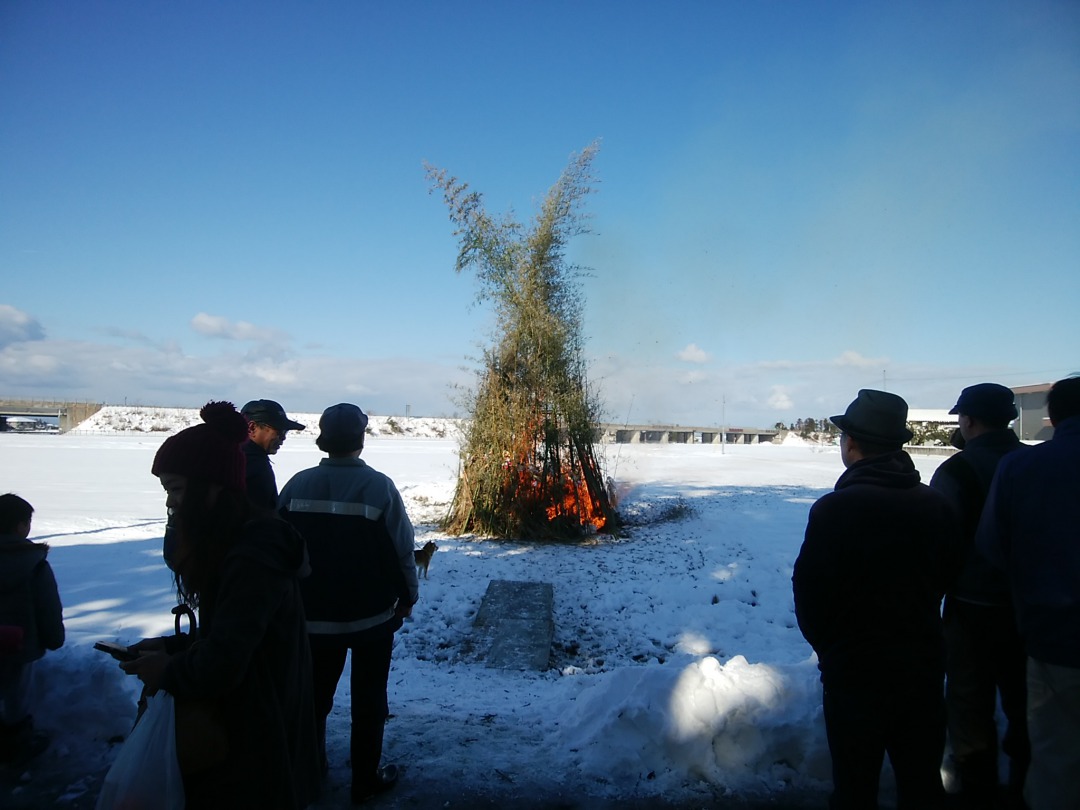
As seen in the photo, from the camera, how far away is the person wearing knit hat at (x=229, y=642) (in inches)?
71.5

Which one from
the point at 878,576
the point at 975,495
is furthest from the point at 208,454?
the point at 975,495

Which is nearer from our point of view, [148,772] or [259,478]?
[148,772]

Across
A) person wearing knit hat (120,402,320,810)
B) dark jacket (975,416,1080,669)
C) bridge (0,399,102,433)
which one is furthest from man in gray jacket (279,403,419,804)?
bridge (0,399,102,433)

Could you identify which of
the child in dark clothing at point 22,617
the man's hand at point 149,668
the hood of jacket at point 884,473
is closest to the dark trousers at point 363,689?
A: the man's hand at point 149,668

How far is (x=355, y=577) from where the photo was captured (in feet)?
10.0

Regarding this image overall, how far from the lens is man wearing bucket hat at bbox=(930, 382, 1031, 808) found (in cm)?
293

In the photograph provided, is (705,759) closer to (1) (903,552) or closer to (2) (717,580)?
(1) (903,552)

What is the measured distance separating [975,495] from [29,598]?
15.9 feet

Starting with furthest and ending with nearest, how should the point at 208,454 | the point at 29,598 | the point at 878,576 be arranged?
1. the point at 29,598
2. the point at 878,576
3. the point at 208,454

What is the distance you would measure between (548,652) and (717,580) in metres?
3.02

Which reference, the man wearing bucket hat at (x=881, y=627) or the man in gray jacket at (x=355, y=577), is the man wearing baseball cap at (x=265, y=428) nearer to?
the man in gray jacket at (x=355, y=577)

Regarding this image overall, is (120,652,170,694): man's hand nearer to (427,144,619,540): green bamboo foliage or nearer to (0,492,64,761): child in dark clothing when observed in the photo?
(0,492,64,761): child in dark clothing

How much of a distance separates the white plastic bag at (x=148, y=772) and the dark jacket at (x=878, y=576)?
2.04m

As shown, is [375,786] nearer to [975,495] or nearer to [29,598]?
[29,598]
